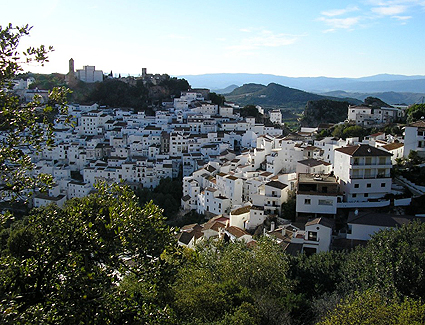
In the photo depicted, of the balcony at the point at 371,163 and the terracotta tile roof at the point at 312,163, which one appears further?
the terracotta tile roof at the point at 312,163

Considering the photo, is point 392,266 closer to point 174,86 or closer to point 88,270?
point 88,270

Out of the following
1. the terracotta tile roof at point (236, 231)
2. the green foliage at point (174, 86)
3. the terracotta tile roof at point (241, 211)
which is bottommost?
the terracotta tile roof at point (236, 231)

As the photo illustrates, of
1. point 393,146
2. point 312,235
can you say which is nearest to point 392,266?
point 312,235

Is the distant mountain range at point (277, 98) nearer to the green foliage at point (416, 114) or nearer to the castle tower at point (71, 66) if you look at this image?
the castle tower at point (71, 66)

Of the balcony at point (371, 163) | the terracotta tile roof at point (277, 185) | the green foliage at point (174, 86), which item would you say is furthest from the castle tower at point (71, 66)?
the balcony at point (371, 163)

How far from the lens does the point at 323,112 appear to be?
65.3 metres

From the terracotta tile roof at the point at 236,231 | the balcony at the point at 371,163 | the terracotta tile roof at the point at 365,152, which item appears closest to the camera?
the terracotta tile roof at the point at 236,231

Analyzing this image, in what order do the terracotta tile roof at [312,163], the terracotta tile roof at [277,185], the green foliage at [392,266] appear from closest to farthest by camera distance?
the green foliage at [392,266] → the terracotta tile roof at [277,185] → the terracotta tile roof at [312,163]

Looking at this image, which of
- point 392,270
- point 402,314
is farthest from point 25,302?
point 392,270

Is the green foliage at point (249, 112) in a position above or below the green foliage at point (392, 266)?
above

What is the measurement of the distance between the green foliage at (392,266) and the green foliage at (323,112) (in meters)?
49.3

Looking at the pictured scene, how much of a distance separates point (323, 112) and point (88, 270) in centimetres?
6301

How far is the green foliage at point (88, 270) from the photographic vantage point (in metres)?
6.00

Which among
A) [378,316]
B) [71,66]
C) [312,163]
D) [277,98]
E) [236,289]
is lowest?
[236,289]
